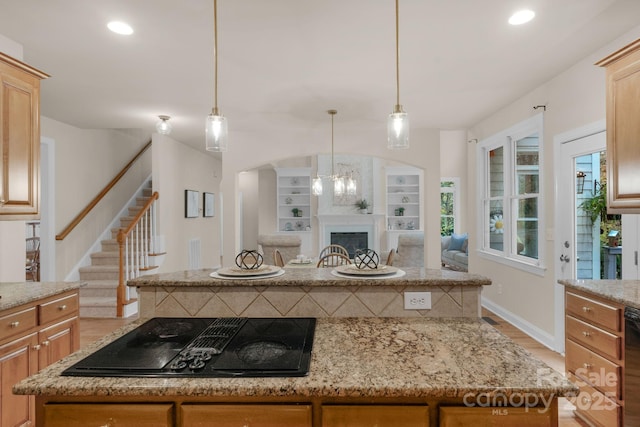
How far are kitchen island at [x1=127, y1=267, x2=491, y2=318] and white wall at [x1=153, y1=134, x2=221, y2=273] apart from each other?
4408 mm

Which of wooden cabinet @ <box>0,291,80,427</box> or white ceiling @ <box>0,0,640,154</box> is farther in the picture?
white ceiling @ <box>0,0,640,154</box>

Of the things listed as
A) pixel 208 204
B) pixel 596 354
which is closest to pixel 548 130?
pixel 596 354

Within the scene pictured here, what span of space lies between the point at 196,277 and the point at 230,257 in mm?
4039

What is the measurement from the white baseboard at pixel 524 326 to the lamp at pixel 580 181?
1.42 metres

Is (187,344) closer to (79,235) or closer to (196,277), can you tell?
(196,277)

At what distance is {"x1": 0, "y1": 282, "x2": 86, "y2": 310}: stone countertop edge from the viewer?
2004mm

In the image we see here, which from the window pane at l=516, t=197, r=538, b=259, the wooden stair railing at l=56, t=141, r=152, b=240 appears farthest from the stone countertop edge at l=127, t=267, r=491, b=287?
the wooden stair railing at l=56, t=141, r=152, b=240

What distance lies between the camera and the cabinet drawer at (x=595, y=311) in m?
1.95

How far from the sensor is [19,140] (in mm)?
2270

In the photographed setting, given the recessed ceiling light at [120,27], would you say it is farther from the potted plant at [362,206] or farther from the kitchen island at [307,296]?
the potted plant at [362,206]

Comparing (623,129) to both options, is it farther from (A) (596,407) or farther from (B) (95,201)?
(B) (95,201)

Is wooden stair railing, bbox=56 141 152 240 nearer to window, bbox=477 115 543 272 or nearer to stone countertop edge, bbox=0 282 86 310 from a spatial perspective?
stone countertop edge, bbox=0 282 86 310

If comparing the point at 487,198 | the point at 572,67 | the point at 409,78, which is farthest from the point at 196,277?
the point at 487,198

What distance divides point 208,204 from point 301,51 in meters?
5.56
